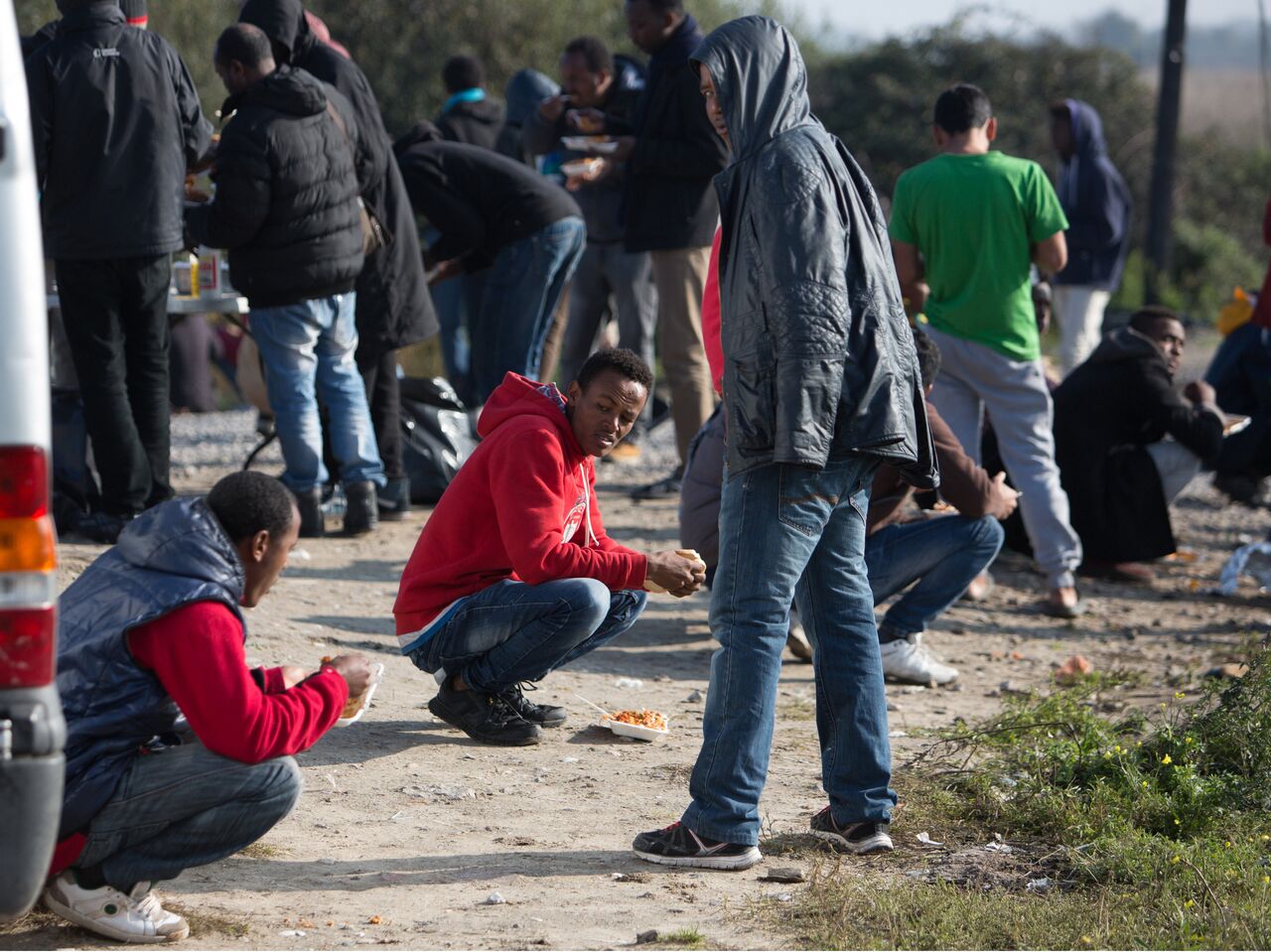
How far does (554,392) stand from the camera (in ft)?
16.5

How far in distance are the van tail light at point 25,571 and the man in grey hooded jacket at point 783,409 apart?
169cm

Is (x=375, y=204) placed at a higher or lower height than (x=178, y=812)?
higher

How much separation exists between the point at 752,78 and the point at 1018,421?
3.79 meters

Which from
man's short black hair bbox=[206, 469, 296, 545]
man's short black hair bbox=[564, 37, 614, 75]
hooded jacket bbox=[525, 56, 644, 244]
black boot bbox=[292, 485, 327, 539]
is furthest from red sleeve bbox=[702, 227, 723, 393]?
man's short black hair bbox=[564, 37, 614, 75]

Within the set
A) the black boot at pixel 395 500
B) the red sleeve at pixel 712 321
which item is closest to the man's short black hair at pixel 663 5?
the black boot at pixel 395 500

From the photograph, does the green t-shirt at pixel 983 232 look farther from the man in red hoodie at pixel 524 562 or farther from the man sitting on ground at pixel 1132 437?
the man in red hoodie at pixel 524 562

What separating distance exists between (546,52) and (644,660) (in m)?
17.7

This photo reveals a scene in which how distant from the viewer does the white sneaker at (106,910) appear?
139 inches

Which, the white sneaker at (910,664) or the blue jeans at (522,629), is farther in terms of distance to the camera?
the white sneaker at (910,664)

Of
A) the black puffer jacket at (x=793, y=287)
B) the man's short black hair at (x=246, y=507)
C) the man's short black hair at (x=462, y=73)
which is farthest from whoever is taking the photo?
the man's short black hair at (x=462, y=73)

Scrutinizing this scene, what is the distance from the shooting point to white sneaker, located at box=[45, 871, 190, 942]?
139 inches

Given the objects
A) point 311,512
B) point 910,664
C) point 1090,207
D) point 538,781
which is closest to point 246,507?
point 538,781

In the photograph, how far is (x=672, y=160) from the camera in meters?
8.46

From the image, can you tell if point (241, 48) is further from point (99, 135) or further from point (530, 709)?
point (530, 709)
